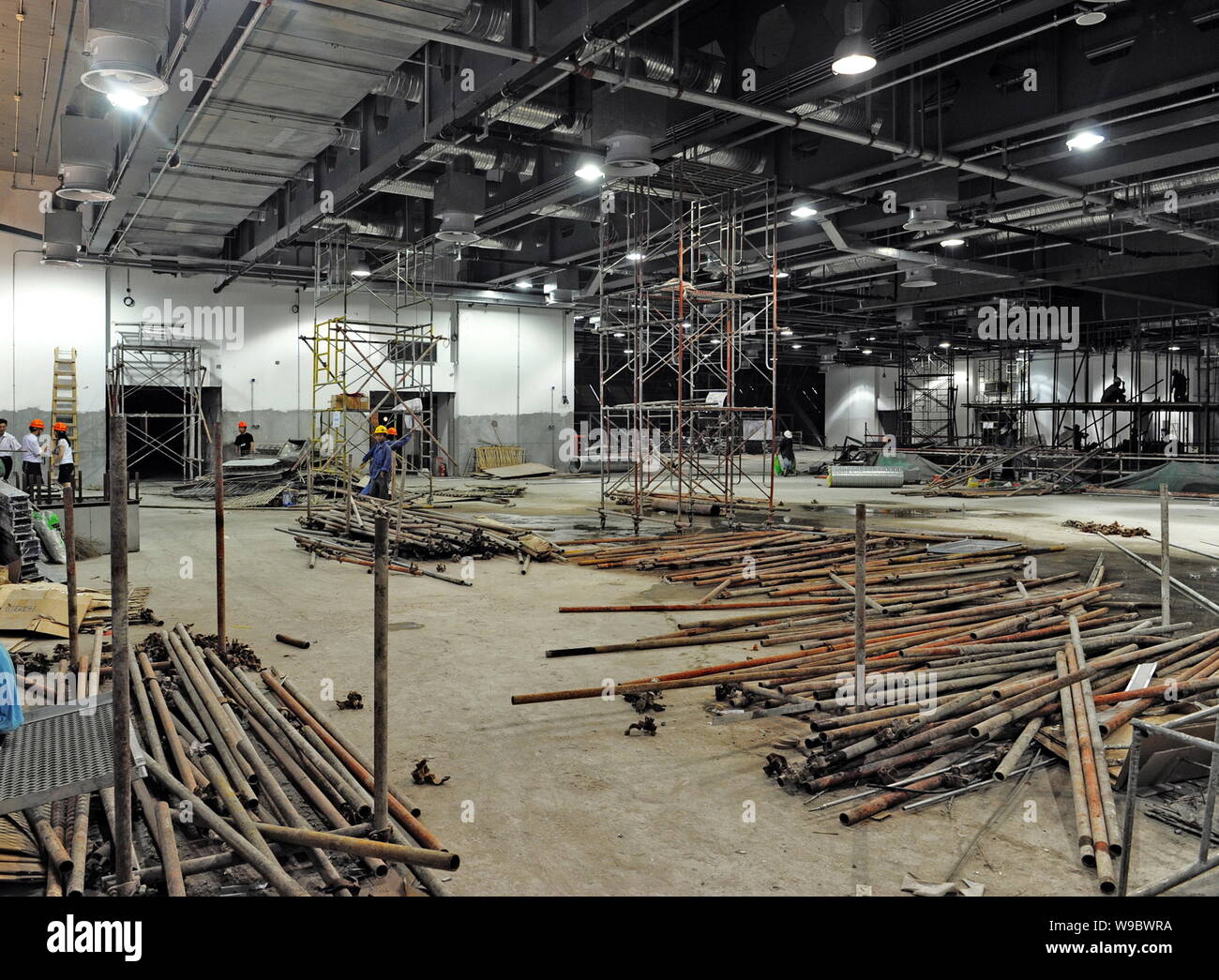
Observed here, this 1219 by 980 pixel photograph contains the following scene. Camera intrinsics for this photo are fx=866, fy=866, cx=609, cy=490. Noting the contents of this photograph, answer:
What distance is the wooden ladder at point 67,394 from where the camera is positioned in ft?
74.5

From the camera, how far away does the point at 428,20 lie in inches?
354

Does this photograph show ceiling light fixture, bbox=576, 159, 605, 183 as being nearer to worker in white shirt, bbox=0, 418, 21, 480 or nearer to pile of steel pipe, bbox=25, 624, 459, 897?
pile of steel pipe, bbox=25, 624, 459, 897

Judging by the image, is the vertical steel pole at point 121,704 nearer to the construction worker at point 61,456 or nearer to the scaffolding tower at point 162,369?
the construction worker at point 61,456

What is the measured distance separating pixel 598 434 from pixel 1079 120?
2543cm

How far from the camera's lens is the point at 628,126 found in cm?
1153

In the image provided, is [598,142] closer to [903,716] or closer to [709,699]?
[709,699]

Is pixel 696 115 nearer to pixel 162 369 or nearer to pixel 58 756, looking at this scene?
pixel 58 756

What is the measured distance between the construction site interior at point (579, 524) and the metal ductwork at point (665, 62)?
0.24ft

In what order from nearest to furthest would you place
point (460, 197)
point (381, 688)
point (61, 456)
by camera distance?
point (381, 688)
point (460, 197)
point (61, 456)

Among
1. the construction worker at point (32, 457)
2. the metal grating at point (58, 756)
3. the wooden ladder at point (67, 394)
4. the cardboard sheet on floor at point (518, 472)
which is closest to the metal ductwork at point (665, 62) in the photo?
the metal grating at point (58, 756)

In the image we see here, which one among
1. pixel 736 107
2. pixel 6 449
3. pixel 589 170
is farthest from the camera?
pixel 6 449

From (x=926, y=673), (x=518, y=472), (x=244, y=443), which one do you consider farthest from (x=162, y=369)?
(x=926, y=673)

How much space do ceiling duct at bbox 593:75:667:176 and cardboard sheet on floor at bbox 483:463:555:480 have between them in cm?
1815

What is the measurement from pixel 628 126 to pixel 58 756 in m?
10.2
